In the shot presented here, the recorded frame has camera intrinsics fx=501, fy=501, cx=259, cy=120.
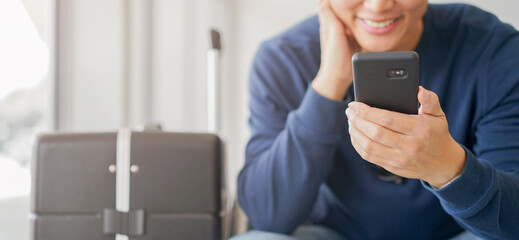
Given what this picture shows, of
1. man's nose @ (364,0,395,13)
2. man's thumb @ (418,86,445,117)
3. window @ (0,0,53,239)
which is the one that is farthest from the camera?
window @ (0,0,53,239)

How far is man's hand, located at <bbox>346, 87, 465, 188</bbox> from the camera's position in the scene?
1.90 ft

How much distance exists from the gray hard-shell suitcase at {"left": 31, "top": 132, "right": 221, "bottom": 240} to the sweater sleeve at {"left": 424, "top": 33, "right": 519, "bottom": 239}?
0.45m

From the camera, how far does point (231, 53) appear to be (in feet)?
7.26

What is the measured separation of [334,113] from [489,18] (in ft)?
1.19

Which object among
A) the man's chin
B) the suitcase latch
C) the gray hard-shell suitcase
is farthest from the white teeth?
the suitcase latch

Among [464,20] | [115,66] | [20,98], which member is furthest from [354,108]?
[115,66]

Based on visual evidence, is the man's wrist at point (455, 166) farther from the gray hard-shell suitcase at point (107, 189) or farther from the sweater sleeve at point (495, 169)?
the gray hard-shell suitcase at point (107, 189)

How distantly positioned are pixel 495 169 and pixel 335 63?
30 centimetres

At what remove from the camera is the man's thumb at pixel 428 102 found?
573 mm

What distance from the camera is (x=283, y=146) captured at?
3.01 feet

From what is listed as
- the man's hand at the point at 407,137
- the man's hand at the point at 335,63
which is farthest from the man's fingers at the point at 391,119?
the man's hand at the point at 335,63

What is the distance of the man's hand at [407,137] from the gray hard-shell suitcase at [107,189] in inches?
16.3

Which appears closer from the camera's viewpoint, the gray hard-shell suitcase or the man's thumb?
the man's thumb

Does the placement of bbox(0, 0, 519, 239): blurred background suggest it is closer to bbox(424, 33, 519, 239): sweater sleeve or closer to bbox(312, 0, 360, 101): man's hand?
bbox(312, 0, 360, 101): man's hand
